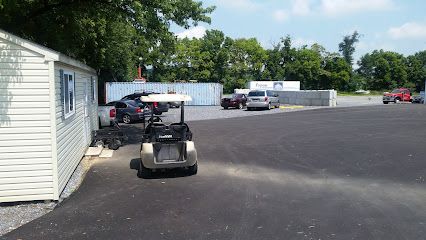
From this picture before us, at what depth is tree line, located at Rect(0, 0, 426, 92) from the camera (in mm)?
16125

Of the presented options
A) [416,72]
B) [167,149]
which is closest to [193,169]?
[167,149]

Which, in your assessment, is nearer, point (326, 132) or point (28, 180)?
point (28, 180)

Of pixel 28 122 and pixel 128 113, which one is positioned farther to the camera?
pixel 128 113

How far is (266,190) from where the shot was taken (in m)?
9.32

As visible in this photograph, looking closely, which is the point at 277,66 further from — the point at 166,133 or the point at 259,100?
the point at 166,133

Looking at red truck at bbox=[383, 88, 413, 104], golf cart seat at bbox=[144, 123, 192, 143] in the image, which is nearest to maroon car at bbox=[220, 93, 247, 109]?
red truck at bbox=[383, 88, 413, 104]

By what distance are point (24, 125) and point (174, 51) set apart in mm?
11034

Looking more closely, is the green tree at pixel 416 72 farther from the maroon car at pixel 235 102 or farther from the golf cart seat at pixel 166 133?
the golf cart seat at pixel 166 133

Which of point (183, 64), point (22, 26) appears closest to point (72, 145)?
point (22, 26)

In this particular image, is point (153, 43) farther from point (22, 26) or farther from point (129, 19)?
point (22, 26)

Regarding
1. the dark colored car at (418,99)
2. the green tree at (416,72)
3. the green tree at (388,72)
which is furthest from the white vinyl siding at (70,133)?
the green tree at (416,72)

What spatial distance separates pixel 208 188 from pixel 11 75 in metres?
4.58

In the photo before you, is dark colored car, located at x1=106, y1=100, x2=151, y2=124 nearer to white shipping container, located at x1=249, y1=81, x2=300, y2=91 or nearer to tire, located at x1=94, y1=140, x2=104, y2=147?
tire, located at x1=94, y1=140, x2=104, y2=147

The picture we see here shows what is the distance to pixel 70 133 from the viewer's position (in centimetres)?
1102
